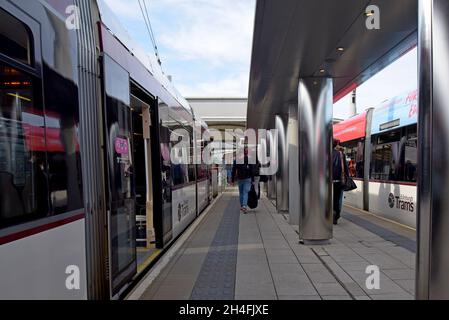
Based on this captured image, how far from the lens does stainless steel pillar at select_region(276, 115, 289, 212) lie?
1172 centimetres

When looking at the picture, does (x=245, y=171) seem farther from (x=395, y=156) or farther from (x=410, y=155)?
(x=410, y=155)

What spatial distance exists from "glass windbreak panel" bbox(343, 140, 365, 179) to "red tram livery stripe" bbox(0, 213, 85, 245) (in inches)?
388

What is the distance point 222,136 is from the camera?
38.3m

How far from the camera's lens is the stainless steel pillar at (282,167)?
11.7 m

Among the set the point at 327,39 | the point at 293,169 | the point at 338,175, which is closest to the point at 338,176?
the point at 338,175

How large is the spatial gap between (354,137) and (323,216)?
6160mm

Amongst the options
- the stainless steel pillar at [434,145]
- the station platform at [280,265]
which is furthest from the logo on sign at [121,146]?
the stainless steel pillar at [434,145]

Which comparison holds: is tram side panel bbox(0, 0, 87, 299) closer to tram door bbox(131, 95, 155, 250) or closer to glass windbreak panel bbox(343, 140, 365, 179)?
tram door bbox(131, 95, 155, 250)

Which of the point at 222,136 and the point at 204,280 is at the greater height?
the point at 222,136

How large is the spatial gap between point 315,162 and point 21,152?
5.45 meters

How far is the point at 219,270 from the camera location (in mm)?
5566

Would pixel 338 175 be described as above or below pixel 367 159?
below

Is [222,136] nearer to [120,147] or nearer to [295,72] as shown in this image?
[295,72]
